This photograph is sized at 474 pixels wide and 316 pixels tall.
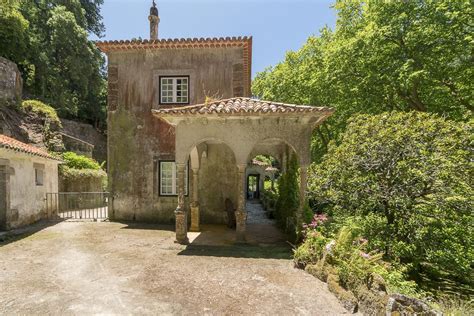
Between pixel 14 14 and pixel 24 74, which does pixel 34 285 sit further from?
pixel 24 74

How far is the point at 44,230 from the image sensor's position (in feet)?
34.9

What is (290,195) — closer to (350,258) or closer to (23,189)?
(350,258)

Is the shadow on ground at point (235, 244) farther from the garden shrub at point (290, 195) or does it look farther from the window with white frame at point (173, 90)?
the window with white frame at point (173, 90)

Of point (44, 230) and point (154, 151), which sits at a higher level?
point (154, 151)

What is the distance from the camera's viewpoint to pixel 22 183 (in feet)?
37.0

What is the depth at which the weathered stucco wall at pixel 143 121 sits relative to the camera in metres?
11.9

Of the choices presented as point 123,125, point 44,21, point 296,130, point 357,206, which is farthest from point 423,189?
point 44,21

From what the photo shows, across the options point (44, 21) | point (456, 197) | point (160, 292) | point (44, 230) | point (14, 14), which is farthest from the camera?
point (44, 21)

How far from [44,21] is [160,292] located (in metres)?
35.3

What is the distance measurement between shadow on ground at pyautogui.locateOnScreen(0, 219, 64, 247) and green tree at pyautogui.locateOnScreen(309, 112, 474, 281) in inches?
431

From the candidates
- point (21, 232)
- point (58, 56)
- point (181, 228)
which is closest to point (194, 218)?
point (181, 228)

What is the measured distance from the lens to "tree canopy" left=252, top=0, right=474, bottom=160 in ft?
36.1

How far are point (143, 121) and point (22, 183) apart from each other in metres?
5.75

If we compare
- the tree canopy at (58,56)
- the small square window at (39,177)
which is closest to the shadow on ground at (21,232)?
the small square window at (39,177)
